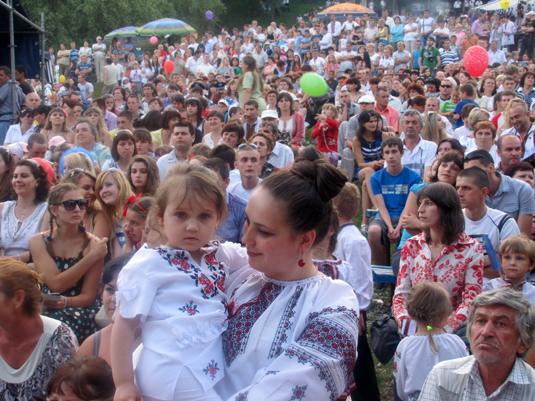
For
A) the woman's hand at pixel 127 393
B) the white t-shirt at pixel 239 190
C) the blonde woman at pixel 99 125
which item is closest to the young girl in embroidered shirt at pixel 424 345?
the woman's hand at pixel 127 393

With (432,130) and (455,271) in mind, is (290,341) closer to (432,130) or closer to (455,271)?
(455,271)

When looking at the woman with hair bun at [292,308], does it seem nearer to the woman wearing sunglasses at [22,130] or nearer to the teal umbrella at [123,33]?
the woman wearing sunglasses at [22,130]

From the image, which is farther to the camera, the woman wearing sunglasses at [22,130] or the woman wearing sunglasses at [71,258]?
the woman wearing sunglasses at [22,130]

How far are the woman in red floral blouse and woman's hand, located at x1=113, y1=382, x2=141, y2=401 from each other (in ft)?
7.53

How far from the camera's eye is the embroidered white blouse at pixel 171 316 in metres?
1.63

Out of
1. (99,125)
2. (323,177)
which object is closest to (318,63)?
(99,125)

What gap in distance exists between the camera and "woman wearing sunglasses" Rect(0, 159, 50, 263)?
180 inches

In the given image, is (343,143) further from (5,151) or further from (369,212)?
(5,151)

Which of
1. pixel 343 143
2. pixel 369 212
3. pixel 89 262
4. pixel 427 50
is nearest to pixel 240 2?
pixel 427 50

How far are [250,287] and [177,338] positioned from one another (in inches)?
11.5

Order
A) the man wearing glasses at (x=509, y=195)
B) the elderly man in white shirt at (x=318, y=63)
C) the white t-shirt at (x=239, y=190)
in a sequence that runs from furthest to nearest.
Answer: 1. the elderly man in white shirt at (x=318, y=63)
2. the white t-shirt at (x=239, y=190)
3. the man wearing glasses at (x=509, y=195)

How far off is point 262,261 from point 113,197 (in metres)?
3.34

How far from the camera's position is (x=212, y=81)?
50.6 feet

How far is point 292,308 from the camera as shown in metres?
1.64
